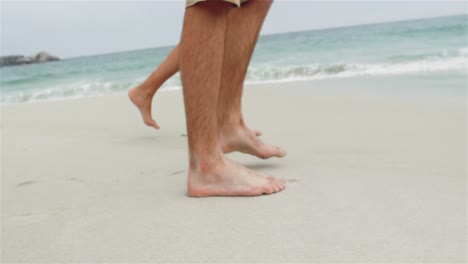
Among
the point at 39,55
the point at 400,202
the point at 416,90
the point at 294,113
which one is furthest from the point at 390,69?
the point at 39,55

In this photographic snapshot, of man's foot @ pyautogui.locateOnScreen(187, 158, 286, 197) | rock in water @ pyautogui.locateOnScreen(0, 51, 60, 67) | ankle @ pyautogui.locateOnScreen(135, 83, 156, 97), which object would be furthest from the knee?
rock in water @ pyautogui.locateOnScreen(0, 51, 60, 67)

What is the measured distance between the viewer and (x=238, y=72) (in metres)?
1.55

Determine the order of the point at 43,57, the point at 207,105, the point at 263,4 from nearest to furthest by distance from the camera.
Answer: the point at 207,105, the point at 263,4, the point at 43,57

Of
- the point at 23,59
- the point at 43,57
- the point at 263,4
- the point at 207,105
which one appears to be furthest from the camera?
the point at 43,57

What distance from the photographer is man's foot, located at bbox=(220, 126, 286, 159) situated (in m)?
1.60

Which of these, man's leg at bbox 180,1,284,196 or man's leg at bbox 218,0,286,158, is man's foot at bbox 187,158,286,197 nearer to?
man's leg at bbox 180,1,284,196

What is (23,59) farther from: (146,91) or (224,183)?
(224,183)

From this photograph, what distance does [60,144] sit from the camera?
7.76 feet

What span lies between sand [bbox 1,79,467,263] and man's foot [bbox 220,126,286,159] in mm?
69

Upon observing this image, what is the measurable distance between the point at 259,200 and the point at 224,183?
0.40ft

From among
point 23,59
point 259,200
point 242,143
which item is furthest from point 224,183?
point 23,59

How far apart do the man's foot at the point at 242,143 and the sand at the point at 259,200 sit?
7 centimetres

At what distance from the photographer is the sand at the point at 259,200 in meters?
0.96

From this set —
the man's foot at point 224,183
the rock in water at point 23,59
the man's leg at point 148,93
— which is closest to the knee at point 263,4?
the man's foot at point 224,183
